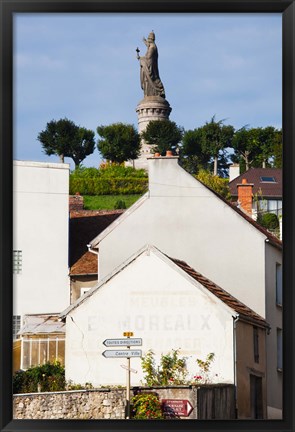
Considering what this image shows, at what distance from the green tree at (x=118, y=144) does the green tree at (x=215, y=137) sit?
771 centimetres

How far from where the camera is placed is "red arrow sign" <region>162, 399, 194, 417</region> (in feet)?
56.0

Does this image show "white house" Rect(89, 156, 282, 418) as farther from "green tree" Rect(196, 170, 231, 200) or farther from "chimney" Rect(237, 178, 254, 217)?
"green tree" Rect(196, 170, 231, 200)

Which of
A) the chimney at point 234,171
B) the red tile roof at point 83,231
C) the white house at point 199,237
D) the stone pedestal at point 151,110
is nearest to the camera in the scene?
the white house at point 199,237

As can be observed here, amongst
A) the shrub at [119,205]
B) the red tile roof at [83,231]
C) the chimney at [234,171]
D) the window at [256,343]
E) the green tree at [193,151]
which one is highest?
the green tree at [193,151]

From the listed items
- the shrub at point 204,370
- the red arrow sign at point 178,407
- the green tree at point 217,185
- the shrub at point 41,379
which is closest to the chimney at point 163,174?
the shrub at point 41,379

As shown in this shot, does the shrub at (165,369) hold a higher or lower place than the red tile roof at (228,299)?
lower

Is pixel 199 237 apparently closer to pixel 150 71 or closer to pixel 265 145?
pixel 265 145

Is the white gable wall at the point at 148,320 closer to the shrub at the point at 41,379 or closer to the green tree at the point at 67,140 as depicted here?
the shrub at the point at 41,379

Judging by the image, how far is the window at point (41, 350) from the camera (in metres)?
26.5

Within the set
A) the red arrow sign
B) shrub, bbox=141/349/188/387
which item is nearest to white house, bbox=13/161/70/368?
shrub, bbox=141/349/188/387

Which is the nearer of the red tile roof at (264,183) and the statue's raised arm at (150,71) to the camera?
the red tile roof at (264,183)

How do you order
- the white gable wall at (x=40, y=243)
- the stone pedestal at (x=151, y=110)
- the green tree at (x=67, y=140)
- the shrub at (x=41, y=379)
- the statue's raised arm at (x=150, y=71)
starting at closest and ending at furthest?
the shrub at (x=41, y=379)
the white gable wall at (x=40, y=243)
the green tree at (x=67, y=140)
the statue's raised arm at (x=150, y=71)
the stone pedestal at (x=151, y=110)

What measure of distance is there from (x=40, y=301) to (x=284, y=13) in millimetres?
25950

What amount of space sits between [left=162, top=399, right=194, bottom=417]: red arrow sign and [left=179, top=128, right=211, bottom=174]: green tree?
5217 cm
